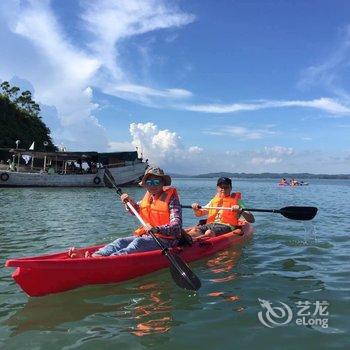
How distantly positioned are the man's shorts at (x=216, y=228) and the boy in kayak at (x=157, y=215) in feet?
8.33

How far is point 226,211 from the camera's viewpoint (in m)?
11.6

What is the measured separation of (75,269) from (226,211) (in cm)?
541

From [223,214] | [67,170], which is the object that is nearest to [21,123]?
[67,170]

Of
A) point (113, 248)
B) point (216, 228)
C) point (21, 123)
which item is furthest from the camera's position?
point (21, 123)

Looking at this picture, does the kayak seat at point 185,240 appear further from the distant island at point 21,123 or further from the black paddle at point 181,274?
the distant island at point 21,123

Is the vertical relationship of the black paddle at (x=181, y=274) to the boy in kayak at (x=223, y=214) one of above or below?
below

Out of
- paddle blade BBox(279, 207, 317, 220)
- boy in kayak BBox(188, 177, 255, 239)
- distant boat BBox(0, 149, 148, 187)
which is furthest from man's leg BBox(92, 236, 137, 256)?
distant boat BBox(0, 149, 148, 187)

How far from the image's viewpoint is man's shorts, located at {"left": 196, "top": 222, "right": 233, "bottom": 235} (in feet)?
36.6

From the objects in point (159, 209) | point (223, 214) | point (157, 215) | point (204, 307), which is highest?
point (159, 209)

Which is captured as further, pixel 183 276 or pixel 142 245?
pixel 142 245

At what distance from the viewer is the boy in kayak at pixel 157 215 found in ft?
26.7

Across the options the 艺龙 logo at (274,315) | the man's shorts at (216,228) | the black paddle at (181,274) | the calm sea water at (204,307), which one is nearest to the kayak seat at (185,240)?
the calm sea water at (204,307)

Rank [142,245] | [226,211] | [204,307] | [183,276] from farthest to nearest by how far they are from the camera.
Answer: [226,211] → [142,245] → [183,276] → [204,307]

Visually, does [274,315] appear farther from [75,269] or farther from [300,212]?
[300,212]
